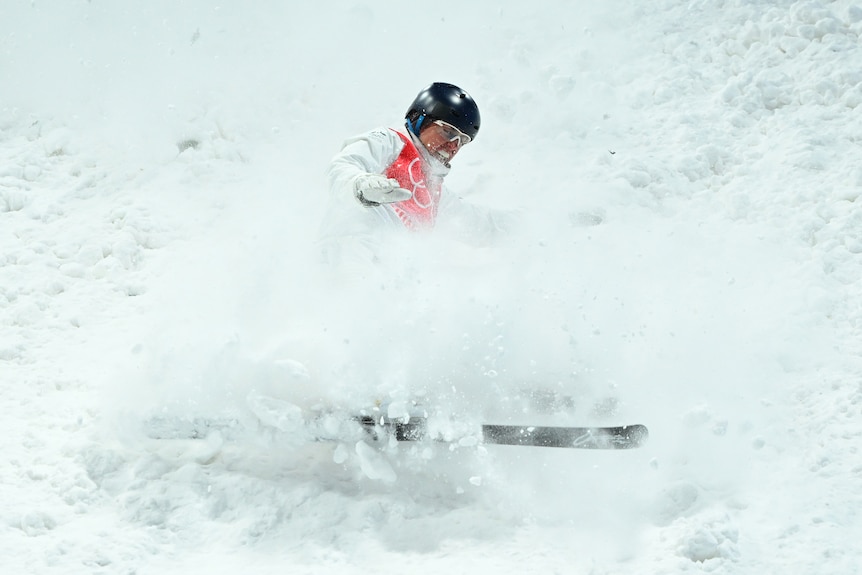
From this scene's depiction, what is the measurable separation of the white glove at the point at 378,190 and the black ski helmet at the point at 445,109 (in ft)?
2.83

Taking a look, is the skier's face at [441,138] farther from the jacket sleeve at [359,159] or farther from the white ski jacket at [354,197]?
the jacket sleeve at [359,159]

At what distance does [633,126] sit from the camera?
649 cm

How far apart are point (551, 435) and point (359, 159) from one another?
6.50 ft

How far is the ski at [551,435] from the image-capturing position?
3.39 meters

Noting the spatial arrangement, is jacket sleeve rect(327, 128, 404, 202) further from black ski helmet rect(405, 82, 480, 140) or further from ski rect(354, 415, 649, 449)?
ski rect(354, 415, 649, 449)

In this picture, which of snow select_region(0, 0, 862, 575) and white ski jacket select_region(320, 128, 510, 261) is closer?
snow select_region(0, 0, 862, 575)

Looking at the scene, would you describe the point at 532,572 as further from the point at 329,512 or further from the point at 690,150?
the point at 690,150

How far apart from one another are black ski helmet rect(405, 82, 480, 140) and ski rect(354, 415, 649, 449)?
2.02 meters

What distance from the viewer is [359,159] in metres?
4.52

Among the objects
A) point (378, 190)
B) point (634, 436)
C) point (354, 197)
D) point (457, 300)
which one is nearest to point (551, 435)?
point (634, 436)

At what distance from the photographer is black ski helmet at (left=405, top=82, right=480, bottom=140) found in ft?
15.6

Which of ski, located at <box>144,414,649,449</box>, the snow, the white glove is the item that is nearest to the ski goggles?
the snow

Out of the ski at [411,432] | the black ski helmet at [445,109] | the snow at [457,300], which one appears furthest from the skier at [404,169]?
the ski at [411,432]

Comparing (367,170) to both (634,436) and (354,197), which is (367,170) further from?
(634,436)
